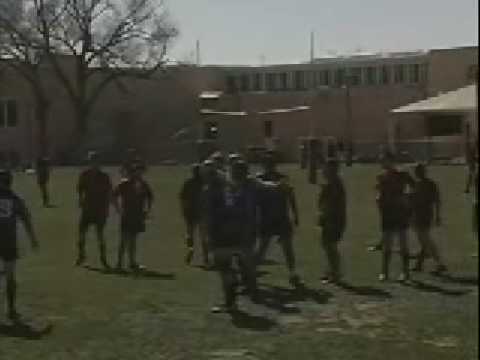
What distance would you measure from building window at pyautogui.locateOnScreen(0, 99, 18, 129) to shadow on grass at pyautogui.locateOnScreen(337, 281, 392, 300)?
218 feet

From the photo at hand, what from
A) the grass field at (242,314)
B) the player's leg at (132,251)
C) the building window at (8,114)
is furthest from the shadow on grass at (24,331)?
the building window at (8,114)

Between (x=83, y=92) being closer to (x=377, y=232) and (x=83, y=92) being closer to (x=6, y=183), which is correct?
(x=377, y=232)

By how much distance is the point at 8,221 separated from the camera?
1202 cm

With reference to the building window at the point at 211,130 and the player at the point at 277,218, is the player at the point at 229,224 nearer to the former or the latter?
the player at the point at 277,218

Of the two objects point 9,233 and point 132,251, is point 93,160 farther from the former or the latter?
point 9,233

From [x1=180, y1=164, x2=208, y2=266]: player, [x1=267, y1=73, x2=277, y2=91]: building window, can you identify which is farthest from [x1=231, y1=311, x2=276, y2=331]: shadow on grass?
[x1=267, y1=73, x2=277, y2=91]: building window

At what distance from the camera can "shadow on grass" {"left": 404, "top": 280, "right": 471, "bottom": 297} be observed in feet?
42.6

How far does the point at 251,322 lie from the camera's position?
1148 centimetres

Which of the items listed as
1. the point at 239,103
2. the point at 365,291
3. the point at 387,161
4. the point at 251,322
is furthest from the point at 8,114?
the point at 251,322

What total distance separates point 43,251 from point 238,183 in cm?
815

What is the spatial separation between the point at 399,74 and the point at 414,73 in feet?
8.11

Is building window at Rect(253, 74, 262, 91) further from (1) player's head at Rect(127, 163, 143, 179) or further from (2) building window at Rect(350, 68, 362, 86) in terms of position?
(1) player's head at Rect(127, 163, 143, 179)

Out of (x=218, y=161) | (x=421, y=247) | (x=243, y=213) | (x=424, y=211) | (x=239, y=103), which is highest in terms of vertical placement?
(x=239, y=103)

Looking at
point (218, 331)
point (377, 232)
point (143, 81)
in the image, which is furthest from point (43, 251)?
point (143, 81)
